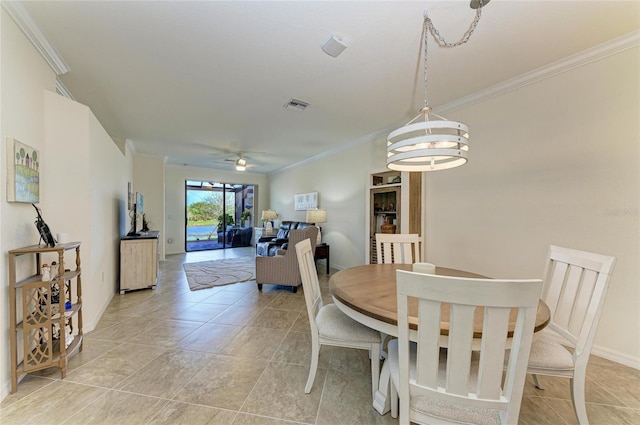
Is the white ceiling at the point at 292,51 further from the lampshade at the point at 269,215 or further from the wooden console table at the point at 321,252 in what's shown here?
the lampshade at the point at 269,215

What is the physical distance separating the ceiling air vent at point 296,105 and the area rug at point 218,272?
9.94ft

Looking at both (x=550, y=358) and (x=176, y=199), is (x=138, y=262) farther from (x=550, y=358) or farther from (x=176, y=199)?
(x=550, y=358)

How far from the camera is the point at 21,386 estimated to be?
1690 millimetres

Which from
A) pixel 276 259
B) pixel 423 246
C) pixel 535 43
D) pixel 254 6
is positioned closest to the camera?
pixel 254 6

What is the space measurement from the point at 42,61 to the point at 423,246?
431 centimetres

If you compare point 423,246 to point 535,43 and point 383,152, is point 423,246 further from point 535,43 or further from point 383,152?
point 535,43

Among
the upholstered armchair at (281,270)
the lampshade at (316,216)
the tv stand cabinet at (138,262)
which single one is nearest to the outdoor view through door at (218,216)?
the lampshade at (316,216)

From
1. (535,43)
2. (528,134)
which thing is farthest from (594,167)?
(535,43)

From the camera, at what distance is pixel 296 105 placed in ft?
10.2

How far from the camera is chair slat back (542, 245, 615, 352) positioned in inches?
48.9

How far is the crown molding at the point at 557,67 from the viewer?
6.36ft

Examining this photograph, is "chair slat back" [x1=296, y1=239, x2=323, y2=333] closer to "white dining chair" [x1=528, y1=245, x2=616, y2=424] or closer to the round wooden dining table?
the round wooden dining table

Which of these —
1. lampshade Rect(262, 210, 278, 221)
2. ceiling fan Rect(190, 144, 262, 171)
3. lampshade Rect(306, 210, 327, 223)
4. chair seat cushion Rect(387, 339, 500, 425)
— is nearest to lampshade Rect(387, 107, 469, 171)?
chair seat cushion Rect(387, 339, 500, 425)

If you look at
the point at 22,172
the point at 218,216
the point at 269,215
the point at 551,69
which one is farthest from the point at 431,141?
the point at 218,216
